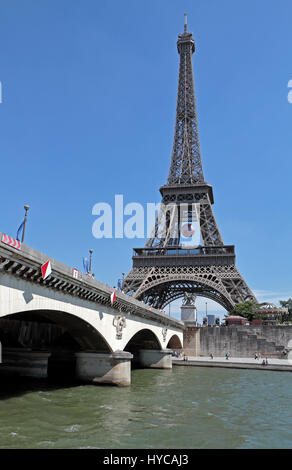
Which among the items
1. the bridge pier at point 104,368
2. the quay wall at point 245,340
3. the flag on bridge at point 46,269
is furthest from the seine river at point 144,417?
the quay wall at point 245,340

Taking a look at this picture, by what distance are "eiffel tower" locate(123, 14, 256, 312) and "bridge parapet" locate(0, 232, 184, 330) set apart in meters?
43.8

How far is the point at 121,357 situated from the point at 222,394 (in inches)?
300

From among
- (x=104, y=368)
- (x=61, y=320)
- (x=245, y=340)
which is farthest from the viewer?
(x=245, y=340)

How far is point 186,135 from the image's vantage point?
101 meters

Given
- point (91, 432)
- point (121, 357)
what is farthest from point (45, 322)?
point (91, 432)

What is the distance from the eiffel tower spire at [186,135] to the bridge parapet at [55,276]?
227 feet

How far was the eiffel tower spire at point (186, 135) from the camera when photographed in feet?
319

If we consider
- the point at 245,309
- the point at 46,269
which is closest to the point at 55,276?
the point at 46,269

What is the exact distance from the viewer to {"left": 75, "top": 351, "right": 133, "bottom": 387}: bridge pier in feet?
92.6

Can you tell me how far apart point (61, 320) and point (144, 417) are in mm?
9004

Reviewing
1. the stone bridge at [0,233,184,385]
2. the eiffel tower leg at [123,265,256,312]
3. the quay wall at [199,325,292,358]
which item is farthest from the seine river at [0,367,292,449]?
the eiffel tower leg at [123,265,256,312]

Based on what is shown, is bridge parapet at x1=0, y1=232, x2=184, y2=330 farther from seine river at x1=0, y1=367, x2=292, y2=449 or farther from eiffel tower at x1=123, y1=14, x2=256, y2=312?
eiffel tower at x1=123, y1=14, x2=256, y2=312

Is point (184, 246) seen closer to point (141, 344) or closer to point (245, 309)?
point (245, 309)

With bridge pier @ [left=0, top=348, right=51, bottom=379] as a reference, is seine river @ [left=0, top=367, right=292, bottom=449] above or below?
below
